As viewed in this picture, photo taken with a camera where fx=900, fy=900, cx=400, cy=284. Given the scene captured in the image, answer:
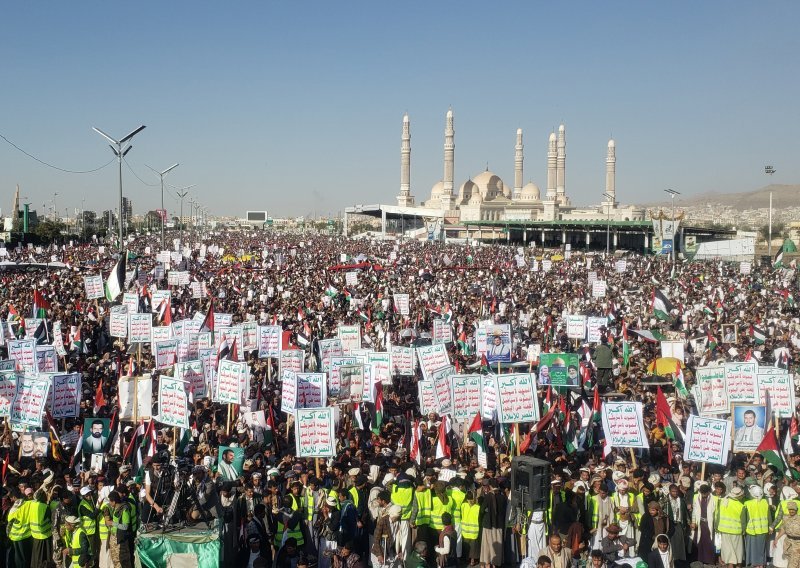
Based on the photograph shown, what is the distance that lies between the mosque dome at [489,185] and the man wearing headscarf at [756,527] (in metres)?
107

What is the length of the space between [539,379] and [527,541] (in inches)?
228

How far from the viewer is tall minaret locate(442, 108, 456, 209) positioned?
351ft

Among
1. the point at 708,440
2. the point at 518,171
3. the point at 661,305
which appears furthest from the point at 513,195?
the point at 708,440

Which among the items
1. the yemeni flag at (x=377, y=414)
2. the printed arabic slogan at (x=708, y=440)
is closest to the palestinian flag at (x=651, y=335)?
the yemeni flag at (x=377, y=414)

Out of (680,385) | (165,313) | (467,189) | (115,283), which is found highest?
(467,189)

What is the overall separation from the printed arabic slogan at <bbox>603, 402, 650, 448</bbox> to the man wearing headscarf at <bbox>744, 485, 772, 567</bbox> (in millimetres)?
1615

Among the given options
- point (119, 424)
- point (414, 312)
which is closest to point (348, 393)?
point (119, 424)

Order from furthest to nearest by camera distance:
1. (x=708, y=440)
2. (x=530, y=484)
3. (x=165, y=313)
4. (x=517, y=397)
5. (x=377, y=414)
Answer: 1. (x=165, y=313)
2. (x=377, y=414)
3. (x=517, y=397)
4. (x=708, y=440)
5. (x=530, y=484)

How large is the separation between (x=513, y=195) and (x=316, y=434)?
106m

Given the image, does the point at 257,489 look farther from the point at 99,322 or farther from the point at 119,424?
the point at 99,322

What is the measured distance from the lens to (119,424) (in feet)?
32.2

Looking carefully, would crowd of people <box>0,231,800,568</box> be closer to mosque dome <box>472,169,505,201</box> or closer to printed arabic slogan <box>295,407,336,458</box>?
printed arabic slogan <box>295,407,336,458</box>

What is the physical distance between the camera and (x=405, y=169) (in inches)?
4328

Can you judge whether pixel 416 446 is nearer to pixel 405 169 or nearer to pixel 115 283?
pixel 115 283
